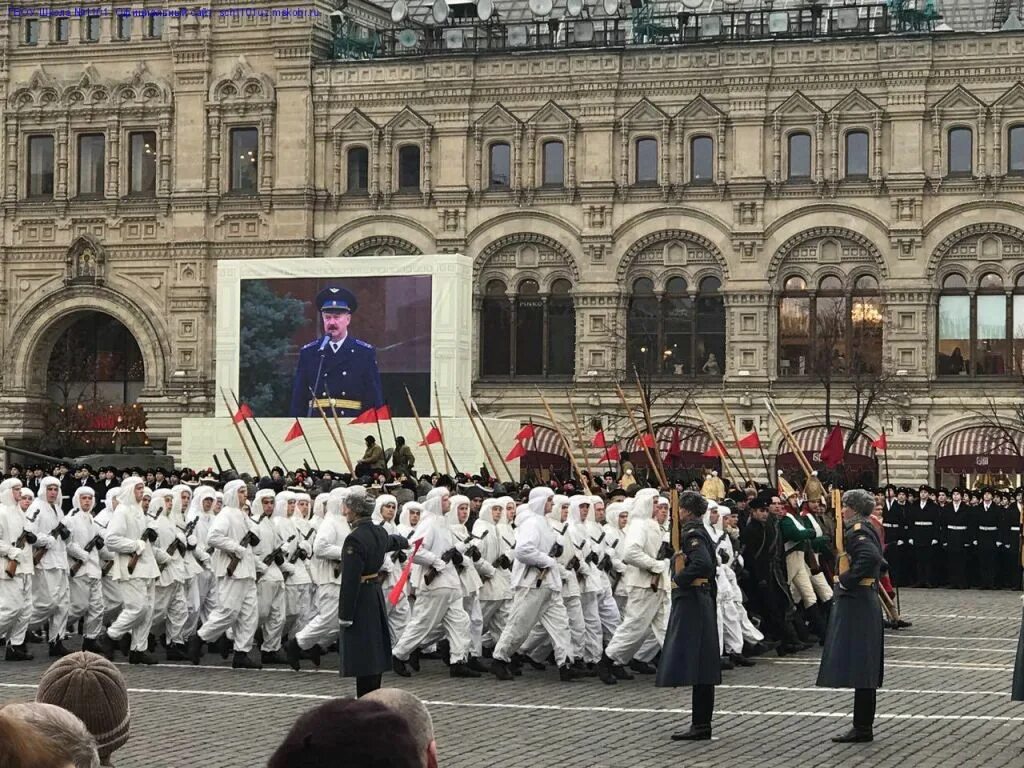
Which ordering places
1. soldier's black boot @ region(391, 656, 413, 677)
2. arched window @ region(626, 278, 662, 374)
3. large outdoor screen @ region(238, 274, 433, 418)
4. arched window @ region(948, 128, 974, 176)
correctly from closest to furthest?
soldier's black boot @ region(391, 656, 413, 677) < large outdoor screen @ region(238, 274, 433, 418) < arched window @ region(948, 128, 974, 176) < arched window @ region(626, 278, 662, 374)

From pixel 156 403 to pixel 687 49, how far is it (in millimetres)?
17192

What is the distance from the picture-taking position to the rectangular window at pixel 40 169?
5806cm

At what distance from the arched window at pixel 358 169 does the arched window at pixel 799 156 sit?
11418 millimetres

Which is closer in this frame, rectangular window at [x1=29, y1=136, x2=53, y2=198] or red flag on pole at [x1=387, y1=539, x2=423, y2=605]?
red flag on pole at [x1=387, y1=539, x2=423, y2=605]

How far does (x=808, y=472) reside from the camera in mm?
27188

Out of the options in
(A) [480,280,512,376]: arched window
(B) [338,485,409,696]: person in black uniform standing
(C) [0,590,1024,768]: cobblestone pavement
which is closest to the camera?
(C) [0,590,1024,768]: cobblestone pavement

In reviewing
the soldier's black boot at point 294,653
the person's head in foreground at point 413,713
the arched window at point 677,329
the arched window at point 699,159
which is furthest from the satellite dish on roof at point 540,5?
the person's head in foreground at point 413,713

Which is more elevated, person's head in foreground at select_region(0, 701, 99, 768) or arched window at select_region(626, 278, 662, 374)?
arched window at select_region(626, 278, 662, 374)

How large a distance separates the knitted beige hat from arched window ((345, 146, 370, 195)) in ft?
161

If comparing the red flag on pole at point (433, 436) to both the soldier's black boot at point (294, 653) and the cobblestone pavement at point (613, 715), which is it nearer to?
the cobblestone pavement at point (613, 715)

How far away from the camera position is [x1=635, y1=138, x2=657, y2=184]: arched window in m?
53.4

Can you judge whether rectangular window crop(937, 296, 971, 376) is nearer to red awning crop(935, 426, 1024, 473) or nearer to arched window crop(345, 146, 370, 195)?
red awning crop(935, 426, 1024, 473)

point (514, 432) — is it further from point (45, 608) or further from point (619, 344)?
point (45, 608)

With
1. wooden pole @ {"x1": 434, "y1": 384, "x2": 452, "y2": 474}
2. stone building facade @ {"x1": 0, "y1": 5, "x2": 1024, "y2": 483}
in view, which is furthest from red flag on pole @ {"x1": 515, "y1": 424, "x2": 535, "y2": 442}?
stone building facade @ {"x1": 0, "y1": 5, "x2": 1024, "y2": 483}
